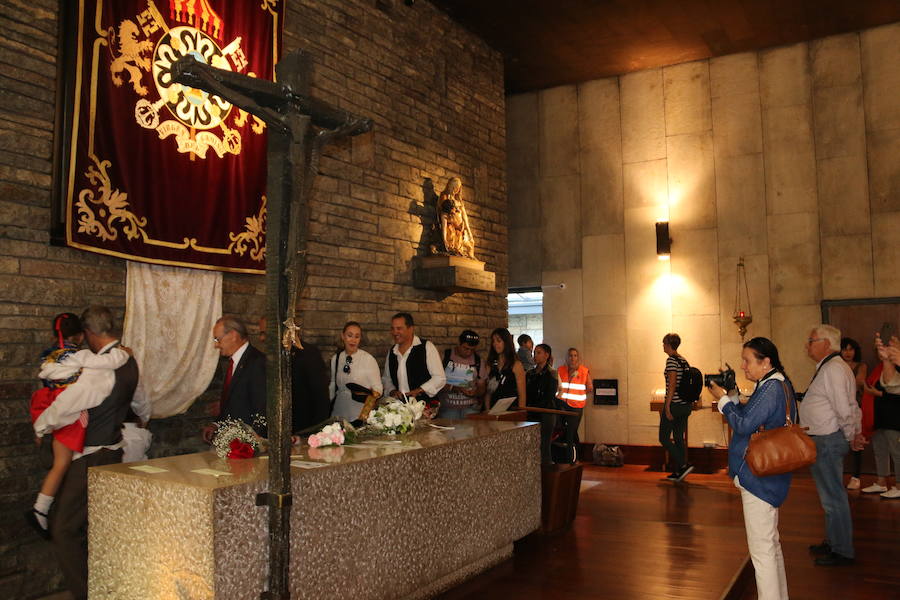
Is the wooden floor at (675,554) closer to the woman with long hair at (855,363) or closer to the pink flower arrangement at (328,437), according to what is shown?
the woman with long hair at (855,363)

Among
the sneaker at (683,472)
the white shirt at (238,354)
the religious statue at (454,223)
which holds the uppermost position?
the religious statue at (454,223)

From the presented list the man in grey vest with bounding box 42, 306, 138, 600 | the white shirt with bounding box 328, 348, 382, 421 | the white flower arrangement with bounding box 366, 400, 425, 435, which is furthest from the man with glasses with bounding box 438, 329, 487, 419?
the man in grey vest with bounding box 42, 306, 138, 600

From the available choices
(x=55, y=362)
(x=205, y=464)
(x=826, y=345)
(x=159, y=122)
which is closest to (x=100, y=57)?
(x=159, y=122)

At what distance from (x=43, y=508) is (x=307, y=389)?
58.3 inches

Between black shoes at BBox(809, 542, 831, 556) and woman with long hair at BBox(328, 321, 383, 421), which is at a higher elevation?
woman with long hair at BBox(328, 321, 383, 421)

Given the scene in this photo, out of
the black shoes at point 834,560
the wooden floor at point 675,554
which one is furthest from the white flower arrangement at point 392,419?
the black shoes at point 834,560

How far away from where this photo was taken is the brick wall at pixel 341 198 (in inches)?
159

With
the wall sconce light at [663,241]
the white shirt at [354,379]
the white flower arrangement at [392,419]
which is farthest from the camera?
the wall sconce light at [663,241]

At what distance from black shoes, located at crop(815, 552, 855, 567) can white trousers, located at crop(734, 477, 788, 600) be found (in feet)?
4.66

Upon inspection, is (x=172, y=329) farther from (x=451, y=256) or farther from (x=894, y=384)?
(x=894, y=384)

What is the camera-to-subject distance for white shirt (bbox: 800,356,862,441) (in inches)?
181

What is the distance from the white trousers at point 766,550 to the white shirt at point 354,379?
285cm

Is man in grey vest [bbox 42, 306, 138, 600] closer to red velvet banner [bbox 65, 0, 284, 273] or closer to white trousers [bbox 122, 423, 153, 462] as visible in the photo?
white trousers [bbox 122, 423, 153, 462]

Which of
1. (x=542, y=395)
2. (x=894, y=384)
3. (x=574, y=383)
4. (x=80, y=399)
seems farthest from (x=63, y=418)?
(x=894, y=384)
